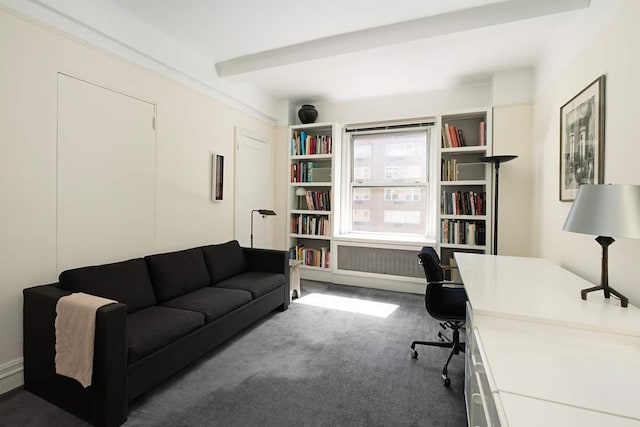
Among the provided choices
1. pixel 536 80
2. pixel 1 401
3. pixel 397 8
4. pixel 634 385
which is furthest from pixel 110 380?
pixel 536 80

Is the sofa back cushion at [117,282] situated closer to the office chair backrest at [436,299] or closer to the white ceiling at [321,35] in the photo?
the white ceiling at [321,35]

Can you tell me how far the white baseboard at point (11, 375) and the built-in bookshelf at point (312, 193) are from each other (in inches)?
122

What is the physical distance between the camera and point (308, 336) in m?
2.82

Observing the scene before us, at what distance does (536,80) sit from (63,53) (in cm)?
440

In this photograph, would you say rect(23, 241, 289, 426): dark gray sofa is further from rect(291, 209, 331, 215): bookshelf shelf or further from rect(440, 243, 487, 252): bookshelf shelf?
rect(440, 243, 487, 252): bookshelf shelf

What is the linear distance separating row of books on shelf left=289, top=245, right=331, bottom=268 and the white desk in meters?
2.87

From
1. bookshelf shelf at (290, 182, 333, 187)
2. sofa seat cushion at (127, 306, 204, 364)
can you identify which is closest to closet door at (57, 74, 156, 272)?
sofa seat cushion at (127, 306, 204, 364)

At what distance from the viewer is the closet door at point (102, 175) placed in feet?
7.32

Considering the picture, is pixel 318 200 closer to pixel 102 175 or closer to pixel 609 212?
pixel 102 175

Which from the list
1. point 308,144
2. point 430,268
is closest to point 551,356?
point 430,268

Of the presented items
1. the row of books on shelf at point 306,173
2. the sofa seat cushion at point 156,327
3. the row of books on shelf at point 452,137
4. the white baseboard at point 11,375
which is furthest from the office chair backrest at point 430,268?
the white baseboard at point 11,375

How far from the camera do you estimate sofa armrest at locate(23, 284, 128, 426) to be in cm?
160

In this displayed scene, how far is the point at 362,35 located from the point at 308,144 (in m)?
1.96

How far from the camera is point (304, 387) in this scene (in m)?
2.04
